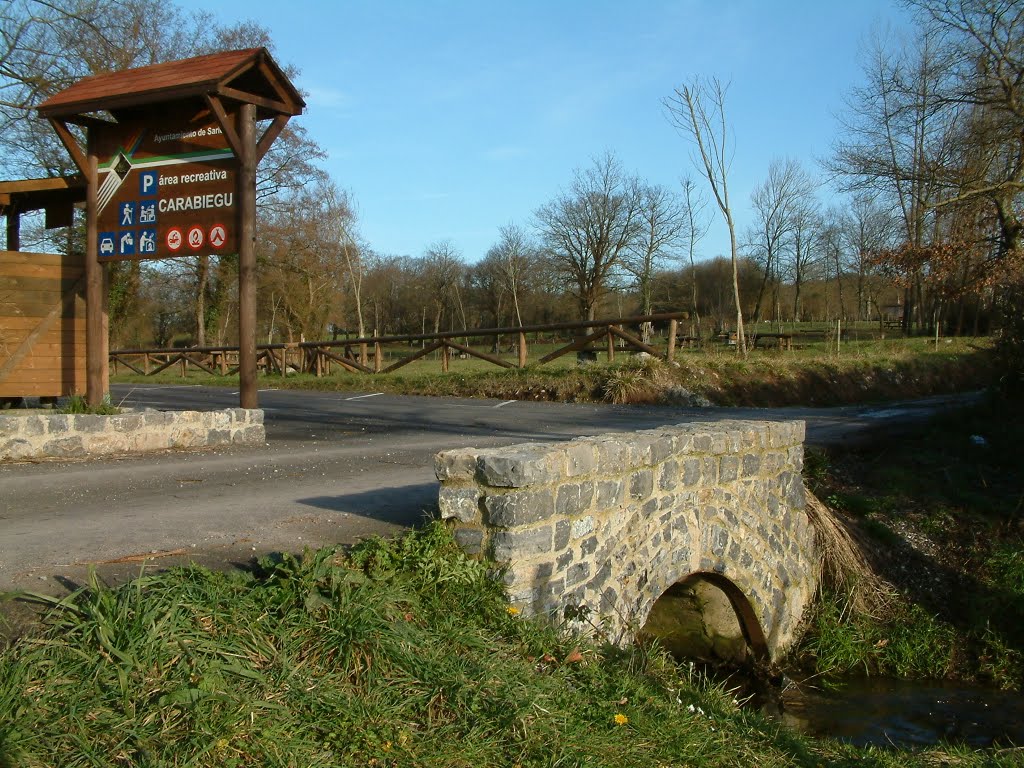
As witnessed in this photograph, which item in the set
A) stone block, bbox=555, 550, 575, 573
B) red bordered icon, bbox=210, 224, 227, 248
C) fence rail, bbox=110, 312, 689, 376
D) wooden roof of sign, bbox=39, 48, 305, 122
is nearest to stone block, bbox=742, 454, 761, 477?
stone block, bbox=555, 550, 575, 573

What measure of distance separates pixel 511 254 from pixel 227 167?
4868 centimetres

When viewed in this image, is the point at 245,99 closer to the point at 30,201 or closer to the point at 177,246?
the point at 177,246

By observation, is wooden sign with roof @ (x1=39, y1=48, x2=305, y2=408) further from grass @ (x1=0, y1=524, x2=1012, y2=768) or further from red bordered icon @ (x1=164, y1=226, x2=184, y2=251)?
grass @ (x1=0, y1=524, x2=1012, y2=768)

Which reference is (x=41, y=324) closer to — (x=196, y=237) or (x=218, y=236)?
(x=196, y=237)

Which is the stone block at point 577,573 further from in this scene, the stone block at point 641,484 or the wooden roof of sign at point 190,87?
the wooden roof of sign at point 190,87

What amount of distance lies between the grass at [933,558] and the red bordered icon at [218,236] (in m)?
7.55

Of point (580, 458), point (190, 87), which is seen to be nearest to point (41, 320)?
point (190, 87)

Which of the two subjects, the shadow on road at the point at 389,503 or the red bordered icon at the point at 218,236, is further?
the red bordered icon at the point at 218,236

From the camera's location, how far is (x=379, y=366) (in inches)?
882

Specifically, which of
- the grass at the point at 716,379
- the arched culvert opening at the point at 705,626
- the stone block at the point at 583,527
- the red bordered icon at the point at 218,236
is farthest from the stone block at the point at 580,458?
the grass at the point at 716,379

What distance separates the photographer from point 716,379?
16812 mm

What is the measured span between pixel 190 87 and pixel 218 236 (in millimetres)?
1671

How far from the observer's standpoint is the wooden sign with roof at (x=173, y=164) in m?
10.2

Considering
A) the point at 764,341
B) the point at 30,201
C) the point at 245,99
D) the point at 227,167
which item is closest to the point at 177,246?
the point at 227,167
